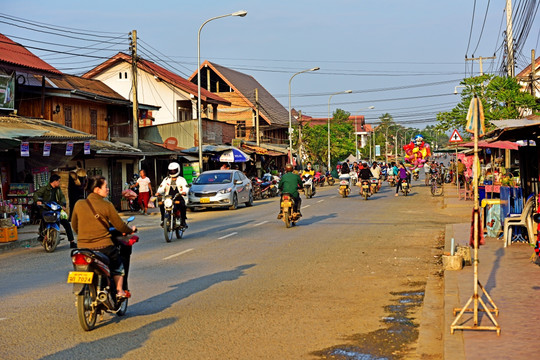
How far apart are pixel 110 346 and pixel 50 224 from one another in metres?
9.68

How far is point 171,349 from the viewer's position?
22.3ft

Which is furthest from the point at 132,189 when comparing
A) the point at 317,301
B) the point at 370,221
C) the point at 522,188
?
the point at 317,301

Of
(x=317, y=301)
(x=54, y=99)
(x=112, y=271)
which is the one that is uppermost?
(x=54, y=99)

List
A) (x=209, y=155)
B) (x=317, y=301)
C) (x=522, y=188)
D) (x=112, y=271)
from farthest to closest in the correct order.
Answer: (x=209, y=155) → (x=522, y=188) → (x=317, y=301) → (x=112, y=271)

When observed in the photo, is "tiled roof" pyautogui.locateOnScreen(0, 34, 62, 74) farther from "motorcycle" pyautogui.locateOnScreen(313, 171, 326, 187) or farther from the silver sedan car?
"motorcycle" pyautogui.locateOnScreen(313, 171, 326, 187)

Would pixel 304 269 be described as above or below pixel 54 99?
below

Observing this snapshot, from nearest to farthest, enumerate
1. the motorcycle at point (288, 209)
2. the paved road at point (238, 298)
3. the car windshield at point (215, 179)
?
the paved road at point (238, 298)
the motorcycle at point (288, 209)
the car windshield at point (215, 179)

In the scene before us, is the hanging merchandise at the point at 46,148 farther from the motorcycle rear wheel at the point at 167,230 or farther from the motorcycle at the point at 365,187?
the motorcycle at the point at 365,187

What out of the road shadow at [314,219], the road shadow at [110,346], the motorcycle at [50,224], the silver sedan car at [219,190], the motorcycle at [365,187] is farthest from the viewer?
the motorcycle at [365,187]

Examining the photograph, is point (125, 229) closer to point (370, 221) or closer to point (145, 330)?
point (145, 330)

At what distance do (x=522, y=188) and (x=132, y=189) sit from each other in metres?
18.0

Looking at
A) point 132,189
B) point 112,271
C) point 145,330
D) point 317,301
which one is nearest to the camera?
point 145,330

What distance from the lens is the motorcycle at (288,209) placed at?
1928 cm

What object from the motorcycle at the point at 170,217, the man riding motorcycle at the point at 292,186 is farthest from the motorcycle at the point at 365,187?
the motorcycle at the point at 170,217
